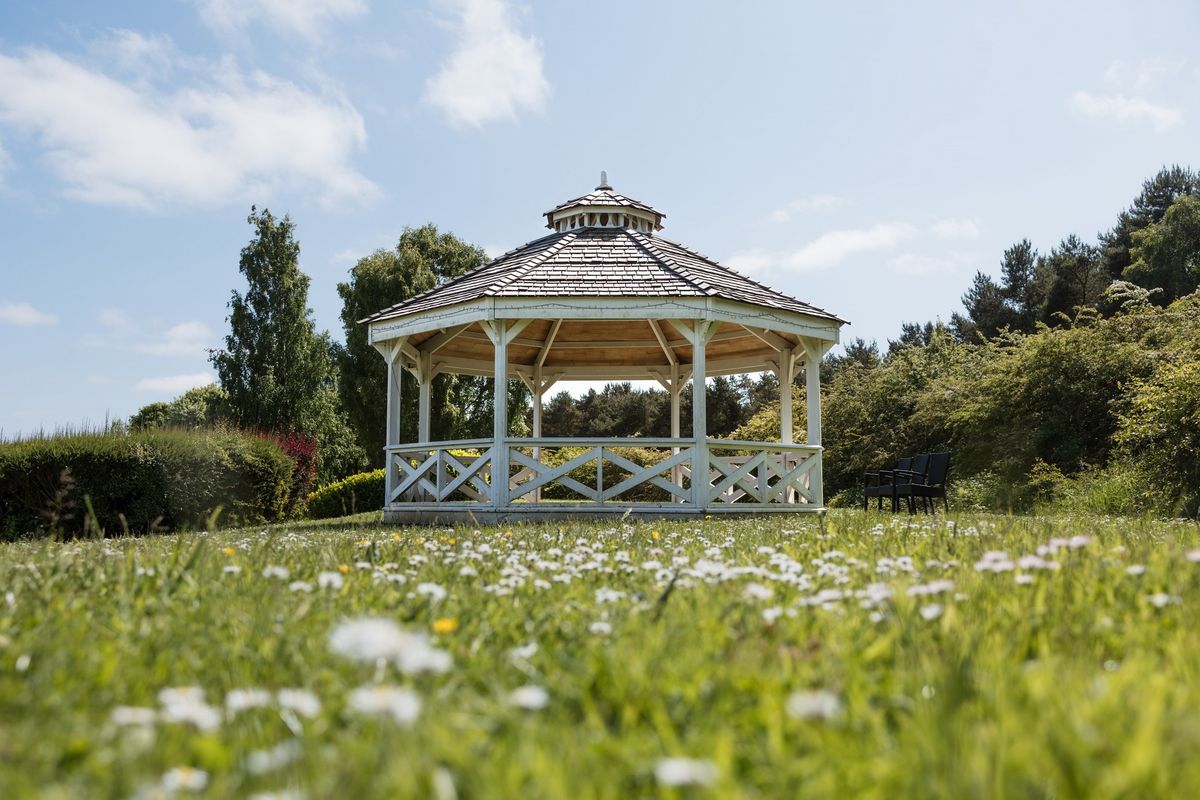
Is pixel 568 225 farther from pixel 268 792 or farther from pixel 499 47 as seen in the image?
pixel 268 792

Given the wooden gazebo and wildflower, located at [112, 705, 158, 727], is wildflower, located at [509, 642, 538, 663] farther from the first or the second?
the wooden gazebo

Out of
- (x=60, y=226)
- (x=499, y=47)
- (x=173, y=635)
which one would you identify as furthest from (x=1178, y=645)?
(x=60, y=226)

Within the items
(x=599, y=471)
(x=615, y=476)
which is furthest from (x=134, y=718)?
(x=615, y=476)

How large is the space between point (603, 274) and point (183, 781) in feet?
37.7

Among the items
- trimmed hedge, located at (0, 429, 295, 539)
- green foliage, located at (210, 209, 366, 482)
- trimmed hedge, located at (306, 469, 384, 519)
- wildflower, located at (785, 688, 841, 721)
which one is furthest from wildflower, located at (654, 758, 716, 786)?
green foliage, located at (210, 209, 366, 482)

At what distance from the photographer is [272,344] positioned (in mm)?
29141

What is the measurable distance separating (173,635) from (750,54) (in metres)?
9.64

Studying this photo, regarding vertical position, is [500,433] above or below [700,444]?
above

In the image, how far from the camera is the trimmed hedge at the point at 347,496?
63.3 ft

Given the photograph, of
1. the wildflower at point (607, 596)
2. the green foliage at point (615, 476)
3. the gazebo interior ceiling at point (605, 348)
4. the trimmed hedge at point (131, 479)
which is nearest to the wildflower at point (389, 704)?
the wildflower at point (607, 596)

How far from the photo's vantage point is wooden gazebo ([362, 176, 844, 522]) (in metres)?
11.9

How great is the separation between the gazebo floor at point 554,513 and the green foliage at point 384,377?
15036 millimetres

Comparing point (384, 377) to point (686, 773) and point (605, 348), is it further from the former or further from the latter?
point (686, 773)

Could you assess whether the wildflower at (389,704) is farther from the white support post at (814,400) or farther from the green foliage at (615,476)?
the green foliage at (615,476)
